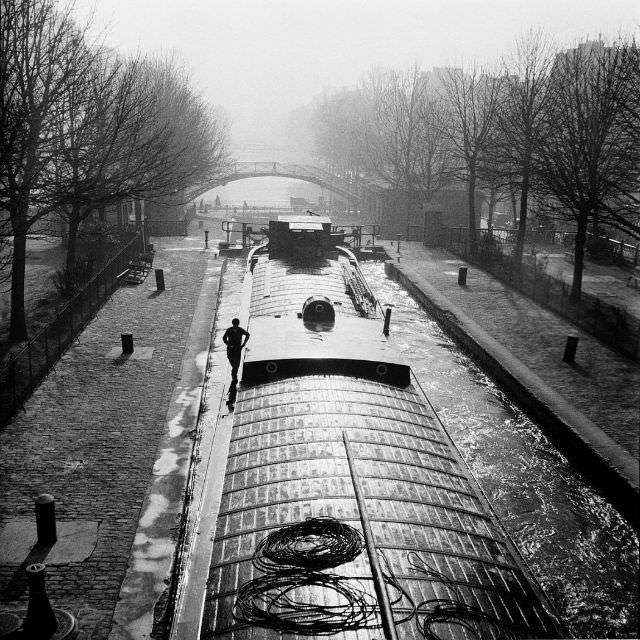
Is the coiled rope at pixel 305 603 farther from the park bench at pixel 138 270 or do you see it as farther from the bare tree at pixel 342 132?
the bare tree at pixel 342 132

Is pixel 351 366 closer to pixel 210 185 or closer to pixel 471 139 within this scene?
pixel 471 139

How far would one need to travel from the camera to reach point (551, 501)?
13383 millimetres

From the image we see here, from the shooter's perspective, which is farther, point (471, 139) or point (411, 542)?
point (471, 139)

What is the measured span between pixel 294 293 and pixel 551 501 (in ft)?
32.4

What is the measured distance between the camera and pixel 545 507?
43.2 feet

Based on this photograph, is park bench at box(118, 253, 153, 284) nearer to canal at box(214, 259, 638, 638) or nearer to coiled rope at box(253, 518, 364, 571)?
canal at box(214, 259, 638, 638)

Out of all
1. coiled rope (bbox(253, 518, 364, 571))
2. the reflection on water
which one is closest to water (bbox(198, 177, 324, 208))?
the reflection on water

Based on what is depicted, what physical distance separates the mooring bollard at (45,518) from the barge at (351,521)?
299 cm

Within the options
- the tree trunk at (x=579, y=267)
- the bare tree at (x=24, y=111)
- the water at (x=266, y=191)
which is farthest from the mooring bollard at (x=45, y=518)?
the water at (x=266, y=191)

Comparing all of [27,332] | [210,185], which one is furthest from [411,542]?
[210,185]

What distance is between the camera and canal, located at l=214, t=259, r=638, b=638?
10656 mm

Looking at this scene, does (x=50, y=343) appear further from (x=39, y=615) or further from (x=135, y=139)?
(x=39, y=615)

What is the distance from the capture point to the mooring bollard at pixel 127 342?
19.6 m

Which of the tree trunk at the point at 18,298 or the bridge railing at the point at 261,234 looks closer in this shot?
the tree trunk at the point at 18,298
